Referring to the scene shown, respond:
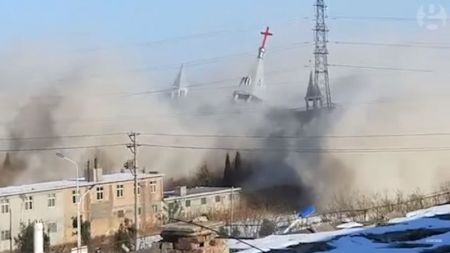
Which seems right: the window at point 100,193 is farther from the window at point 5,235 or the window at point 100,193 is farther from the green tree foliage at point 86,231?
the window at point 5,235

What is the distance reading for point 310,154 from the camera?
61.9 feet

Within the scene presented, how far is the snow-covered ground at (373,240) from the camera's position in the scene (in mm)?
2043

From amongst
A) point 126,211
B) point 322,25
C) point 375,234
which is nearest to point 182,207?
point 126,211

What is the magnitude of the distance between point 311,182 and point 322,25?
3786 millimetres

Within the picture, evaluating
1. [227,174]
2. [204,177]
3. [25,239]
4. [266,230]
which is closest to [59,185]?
[25,239]

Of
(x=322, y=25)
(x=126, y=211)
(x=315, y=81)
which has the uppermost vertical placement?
(x=322, y=25)

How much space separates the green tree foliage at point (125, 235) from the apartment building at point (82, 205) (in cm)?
31

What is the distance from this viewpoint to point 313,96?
61.0 ft

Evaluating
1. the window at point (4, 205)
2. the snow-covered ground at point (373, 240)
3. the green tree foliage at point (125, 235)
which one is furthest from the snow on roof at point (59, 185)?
the snow-covered ground at point (373, 240)

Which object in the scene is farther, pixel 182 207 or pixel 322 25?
pixel 322 25

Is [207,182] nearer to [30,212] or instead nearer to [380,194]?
[380,194]

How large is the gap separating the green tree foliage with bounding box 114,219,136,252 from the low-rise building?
0.93 m

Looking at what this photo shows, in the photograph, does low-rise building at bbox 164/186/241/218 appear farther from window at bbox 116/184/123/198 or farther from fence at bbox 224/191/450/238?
fence at bbox 224/191/450/238

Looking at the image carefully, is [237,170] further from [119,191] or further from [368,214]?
[368,214]
